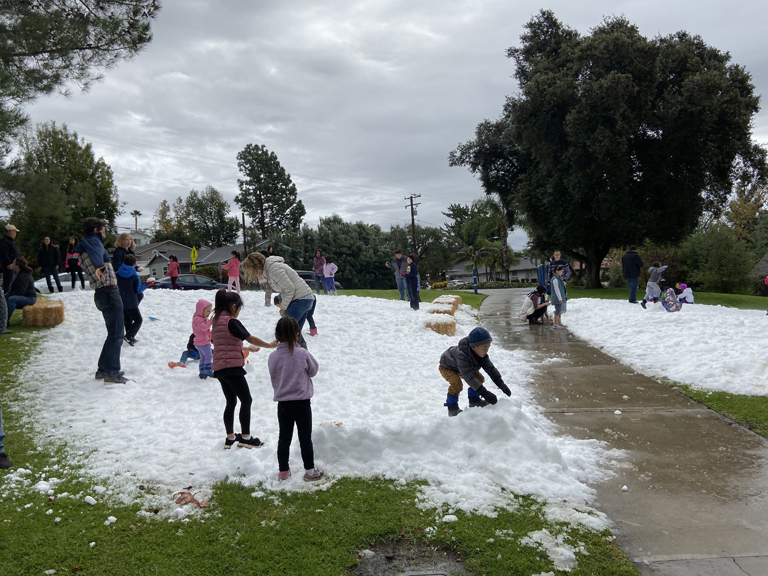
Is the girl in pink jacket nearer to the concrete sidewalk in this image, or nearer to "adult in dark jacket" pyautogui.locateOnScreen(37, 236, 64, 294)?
"adult in dark jacket" pyautogui.locateOnScreen(37, 236, 64, 294)

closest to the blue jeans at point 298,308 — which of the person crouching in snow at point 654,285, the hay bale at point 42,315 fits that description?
the hay bale at point 42,315

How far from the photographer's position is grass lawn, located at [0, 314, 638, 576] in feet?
10.5

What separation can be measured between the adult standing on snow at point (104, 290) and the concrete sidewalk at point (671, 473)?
591 centimetres

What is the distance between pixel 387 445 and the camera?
489 centimetres

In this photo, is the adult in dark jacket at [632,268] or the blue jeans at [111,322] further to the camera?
the adult in dark jacket at [632,268]

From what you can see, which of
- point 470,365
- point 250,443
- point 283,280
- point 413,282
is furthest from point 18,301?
point 470,365

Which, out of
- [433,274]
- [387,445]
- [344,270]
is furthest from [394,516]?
[433,274]

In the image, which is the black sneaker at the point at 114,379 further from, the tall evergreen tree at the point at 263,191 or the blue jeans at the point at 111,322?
the tall evergreen tree at the point at 263,191

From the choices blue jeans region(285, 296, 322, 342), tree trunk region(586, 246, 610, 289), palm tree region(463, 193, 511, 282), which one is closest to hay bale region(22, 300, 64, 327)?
blue jeans region(285, 296, 322, 342)

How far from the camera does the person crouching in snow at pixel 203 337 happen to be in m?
7.45

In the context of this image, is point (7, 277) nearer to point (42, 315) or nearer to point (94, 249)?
point (42, 315)

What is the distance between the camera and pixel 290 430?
4465mm

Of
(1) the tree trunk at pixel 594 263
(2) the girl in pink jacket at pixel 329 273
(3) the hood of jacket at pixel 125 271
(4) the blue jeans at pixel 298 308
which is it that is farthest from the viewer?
(1) the tree trunk at pixel 594 263

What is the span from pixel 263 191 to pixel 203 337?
196 feet
